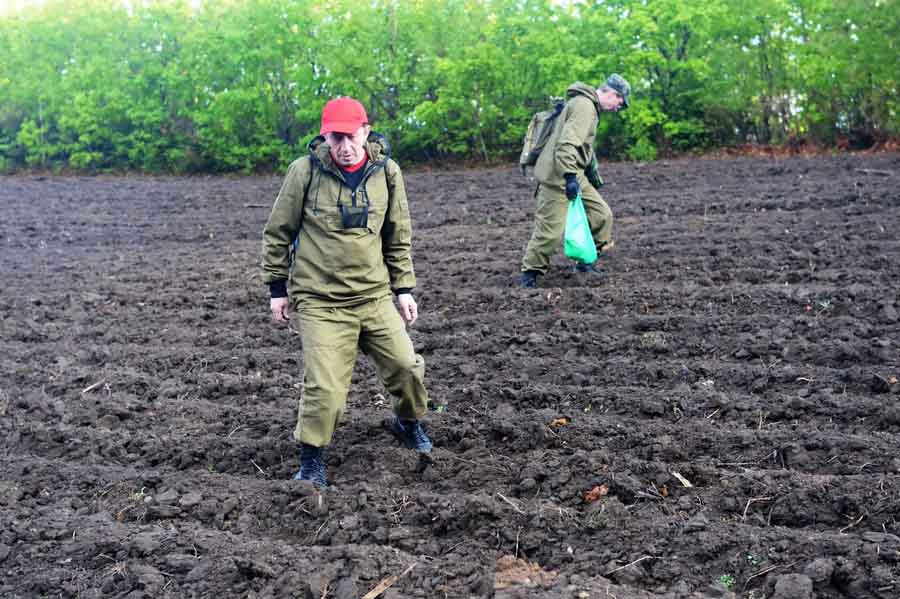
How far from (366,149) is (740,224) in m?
6.91

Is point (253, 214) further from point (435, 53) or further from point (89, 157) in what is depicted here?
point (89, 157)

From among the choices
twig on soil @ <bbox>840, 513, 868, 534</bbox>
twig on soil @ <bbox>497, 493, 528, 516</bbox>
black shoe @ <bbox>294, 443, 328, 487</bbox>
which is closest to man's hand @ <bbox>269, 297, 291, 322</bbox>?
black shoe @ <bbox>294, 443, 328, 487</bbox>

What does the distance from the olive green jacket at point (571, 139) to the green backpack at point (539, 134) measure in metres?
0.06

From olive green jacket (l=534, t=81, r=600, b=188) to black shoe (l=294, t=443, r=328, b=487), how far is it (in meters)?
4.07

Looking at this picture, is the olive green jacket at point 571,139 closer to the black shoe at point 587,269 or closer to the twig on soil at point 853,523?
the black shoe at point 587,269

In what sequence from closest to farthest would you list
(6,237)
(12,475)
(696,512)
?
(696,512), (12,475), (6,237)

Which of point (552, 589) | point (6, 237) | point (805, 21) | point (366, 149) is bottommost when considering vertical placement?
point (552, 589)

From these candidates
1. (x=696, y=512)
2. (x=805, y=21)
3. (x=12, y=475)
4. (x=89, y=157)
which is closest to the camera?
(x=696, y=512)

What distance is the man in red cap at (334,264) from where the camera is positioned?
15.6ft

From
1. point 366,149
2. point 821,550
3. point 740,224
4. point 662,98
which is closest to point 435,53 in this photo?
point 662,98

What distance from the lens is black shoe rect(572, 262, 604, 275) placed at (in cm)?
895

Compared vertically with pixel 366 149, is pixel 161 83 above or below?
above

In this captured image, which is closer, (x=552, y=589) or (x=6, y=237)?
(x=552, y=589)

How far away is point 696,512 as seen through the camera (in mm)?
4332
